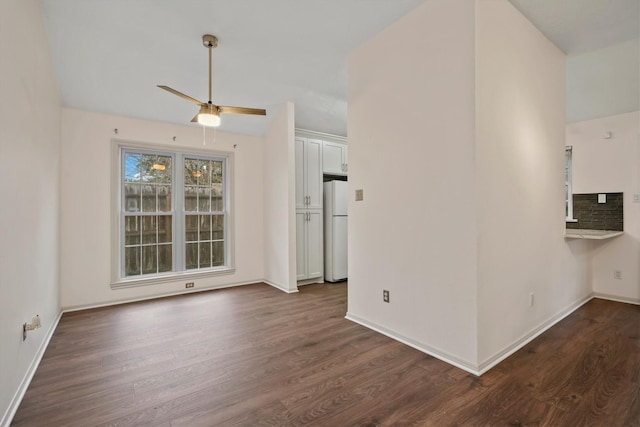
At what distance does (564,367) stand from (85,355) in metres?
3.79

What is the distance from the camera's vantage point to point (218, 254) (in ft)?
16.1

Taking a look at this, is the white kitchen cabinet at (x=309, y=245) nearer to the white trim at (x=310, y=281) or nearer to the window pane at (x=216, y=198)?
the white trim at (x=310, y=281)

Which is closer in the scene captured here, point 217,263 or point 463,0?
point 463,0

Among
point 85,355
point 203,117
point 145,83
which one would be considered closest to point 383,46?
point 203,117

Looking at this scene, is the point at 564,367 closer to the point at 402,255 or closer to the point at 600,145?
the point at 402,255

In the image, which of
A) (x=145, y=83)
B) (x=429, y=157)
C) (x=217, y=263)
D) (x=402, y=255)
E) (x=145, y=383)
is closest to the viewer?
(x=145, y=383)

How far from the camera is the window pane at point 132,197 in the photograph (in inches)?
164

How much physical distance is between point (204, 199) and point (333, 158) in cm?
224

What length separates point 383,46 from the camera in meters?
2.90

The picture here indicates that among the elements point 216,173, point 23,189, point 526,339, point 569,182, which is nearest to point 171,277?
point 216,173

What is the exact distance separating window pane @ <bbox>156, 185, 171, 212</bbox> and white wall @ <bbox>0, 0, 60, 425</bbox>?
1427 mm

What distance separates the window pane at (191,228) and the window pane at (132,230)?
62cm

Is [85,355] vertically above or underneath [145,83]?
underneath

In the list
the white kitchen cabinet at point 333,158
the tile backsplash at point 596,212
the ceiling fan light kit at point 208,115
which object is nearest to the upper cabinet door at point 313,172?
the white kitchen cabinet at point 333,158
